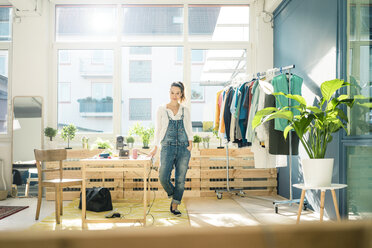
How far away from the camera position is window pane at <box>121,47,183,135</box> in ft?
18.3

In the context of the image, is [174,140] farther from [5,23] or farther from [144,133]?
[5,23]

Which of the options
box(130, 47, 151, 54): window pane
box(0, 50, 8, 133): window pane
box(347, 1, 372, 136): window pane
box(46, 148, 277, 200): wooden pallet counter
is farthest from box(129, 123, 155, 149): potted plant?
box(347, 1, 372, 136): window pane

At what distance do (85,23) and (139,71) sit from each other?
3.91ft

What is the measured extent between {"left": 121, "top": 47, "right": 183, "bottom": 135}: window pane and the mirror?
131 centimetres

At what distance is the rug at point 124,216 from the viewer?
11.0 feet

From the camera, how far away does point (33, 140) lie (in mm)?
5230

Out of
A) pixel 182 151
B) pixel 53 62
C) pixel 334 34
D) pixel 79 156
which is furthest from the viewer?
pixel 53 62

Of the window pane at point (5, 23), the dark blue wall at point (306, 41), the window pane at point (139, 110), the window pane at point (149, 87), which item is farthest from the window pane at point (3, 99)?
the dark blue wall at point (306, 41)

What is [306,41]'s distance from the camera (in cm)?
411

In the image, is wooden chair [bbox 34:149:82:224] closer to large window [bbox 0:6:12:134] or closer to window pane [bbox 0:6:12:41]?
large window [bbox 0:6:12:134]

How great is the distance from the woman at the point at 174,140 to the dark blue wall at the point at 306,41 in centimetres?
154

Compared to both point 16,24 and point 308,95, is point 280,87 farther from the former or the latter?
point 16,24

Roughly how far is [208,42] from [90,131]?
245 cm

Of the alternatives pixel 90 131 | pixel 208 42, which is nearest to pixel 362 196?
pixel 208 42
